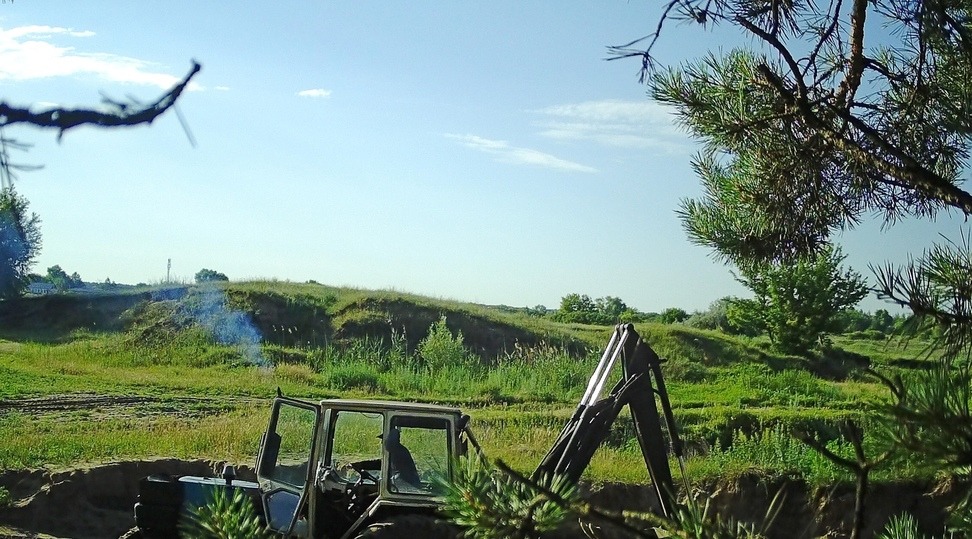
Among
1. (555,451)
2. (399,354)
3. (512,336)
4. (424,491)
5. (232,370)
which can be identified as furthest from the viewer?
(512,336)

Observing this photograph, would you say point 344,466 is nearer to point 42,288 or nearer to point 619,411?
point 619,411

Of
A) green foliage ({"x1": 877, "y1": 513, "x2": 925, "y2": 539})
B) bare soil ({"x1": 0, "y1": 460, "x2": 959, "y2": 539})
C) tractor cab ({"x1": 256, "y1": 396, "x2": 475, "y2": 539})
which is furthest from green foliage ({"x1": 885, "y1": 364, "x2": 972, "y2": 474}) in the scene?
bare soil ({"x1": 0, "y1": 460, "x2": 959, "y2": 539})

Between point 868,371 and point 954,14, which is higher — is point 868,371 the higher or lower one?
the lower one

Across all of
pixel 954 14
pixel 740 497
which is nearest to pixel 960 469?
pixel 954 14

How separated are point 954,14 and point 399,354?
20158 millimetres

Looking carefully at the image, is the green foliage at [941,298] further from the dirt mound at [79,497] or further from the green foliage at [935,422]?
the dirt mound at [79,497]

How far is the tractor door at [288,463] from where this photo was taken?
6336mm

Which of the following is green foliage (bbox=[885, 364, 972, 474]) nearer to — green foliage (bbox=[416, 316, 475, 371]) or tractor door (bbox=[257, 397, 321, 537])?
tractor door (bbox=[257, 397, 321, 537])

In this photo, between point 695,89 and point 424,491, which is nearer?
point 695,89

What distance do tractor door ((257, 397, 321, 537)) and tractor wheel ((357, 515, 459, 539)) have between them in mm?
428

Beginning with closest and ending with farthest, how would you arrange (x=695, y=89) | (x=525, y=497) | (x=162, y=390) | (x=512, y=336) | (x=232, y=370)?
(x=525, y=497) < (x=695, y=89) < (x=162, y=390) < (x=232, y=370) < (x=512, y=336)

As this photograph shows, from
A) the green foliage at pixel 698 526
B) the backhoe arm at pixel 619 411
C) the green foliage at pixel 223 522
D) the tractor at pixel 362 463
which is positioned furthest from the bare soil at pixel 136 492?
the green foliage at pixel 698 526

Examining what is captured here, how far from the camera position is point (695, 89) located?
354 centimetres

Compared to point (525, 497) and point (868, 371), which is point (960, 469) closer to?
point (868, 371)
